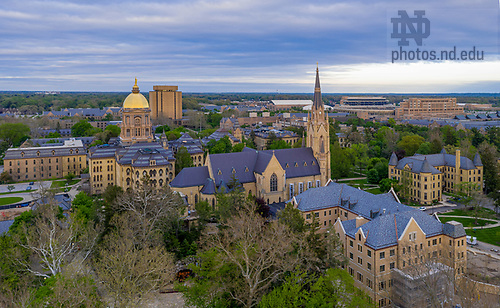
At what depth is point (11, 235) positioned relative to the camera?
40375mm

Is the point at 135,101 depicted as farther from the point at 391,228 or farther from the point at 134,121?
the point at 391,228

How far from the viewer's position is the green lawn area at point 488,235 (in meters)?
51.9

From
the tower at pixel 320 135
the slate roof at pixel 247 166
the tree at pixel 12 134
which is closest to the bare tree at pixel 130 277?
the slate roof at pixel 247 166

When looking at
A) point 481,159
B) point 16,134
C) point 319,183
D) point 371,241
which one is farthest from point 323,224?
point 16,134

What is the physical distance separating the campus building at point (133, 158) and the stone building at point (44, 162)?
16962 mm

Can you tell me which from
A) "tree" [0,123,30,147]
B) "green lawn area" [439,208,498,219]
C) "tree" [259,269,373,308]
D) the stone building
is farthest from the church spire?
"tree" [0,123,30,147]

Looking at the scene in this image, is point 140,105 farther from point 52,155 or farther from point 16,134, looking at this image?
point 16,134

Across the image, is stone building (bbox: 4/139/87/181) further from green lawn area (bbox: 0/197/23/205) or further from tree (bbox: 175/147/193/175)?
tree (bbox: 175/147/193/175)

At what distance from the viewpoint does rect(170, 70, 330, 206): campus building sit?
210 ft

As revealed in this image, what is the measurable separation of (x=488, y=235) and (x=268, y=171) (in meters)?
34.9

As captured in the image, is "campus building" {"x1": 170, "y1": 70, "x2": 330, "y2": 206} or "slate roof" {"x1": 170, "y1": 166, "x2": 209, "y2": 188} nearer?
"slate roof" {"x1": 170, "y1": 166, "x2": 209, "y2": 188}

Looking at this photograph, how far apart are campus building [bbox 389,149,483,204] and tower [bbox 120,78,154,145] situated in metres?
58.3

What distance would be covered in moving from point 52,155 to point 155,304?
244 feet

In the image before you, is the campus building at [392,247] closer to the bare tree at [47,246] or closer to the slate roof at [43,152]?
the bare tree at [47,246]
